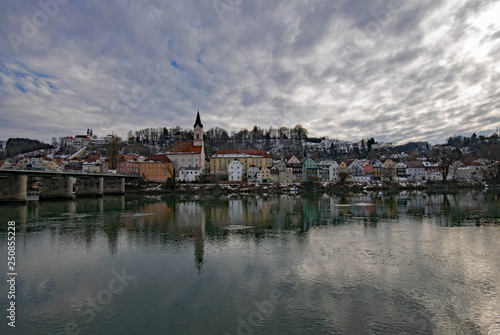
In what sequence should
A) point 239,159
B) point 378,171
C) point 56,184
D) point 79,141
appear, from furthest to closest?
point 79,141 → point 378,171 → point 239,159 → point 56,184

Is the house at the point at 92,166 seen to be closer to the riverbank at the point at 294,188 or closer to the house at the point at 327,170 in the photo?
the riverbank at the point at 294,188

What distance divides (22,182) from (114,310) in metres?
40.7

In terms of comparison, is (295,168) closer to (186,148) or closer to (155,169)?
(186,148)

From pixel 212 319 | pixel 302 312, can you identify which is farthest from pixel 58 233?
pixel 302 312

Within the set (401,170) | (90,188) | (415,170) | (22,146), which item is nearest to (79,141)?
(22,146)

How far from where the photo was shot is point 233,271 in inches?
428

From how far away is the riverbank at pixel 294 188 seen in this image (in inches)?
2324

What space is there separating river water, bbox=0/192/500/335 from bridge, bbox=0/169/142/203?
1030 inches

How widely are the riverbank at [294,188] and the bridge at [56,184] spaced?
4391mm

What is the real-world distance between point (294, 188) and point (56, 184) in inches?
1729

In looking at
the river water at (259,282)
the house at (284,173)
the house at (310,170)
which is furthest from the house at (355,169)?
the river water at (259,282)

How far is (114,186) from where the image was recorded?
199 feet

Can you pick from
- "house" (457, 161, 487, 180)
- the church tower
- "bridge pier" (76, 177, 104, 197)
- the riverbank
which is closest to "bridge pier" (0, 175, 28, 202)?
"bridge pier" (76, 177, 104, 197)

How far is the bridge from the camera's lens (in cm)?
3850
